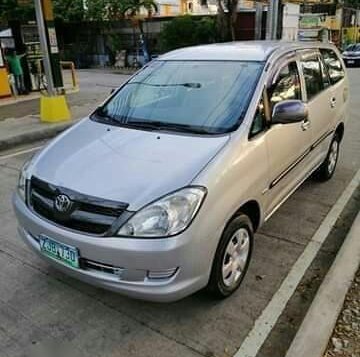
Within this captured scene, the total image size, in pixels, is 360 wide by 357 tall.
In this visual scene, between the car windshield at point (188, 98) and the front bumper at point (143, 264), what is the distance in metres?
0.99

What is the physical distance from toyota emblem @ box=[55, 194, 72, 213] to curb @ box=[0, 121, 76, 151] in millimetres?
5054

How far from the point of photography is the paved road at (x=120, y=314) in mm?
2529

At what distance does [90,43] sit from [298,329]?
87.9ft

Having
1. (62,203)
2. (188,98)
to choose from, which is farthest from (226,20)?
(62,203)

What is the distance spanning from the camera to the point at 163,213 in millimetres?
2324

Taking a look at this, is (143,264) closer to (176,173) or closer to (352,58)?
(176,173)

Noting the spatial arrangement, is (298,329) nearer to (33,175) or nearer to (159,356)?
(159,356)

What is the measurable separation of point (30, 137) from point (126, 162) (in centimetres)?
549

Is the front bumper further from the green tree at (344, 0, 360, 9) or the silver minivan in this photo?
the green tree at (344, 0, 360, 9)

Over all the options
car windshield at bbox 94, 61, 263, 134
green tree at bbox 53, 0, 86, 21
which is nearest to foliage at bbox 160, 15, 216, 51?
green tree at bbox 53, 0, 86, 21

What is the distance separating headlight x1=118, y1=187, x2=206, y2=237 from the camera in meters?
2.31

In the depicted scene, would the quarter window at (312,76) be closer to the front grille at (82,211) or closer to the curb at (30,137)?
the front grille at (82,211)

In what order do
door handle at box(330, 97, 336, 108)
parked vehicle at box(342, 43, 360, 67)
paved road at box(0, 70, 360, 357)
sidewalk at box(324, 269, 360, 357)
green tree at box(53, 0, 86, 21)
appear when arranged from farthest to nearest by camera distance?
green tree at box(53, 0, 86, 21), parked vehicle at box(342, 43, 360, 67), door handle at box(330, 97, 336, 108), paved road at box(0, 70, 360, 357), sidewalk at box(324, 269, 360, 357)

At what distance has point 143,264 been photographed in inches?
91.0
